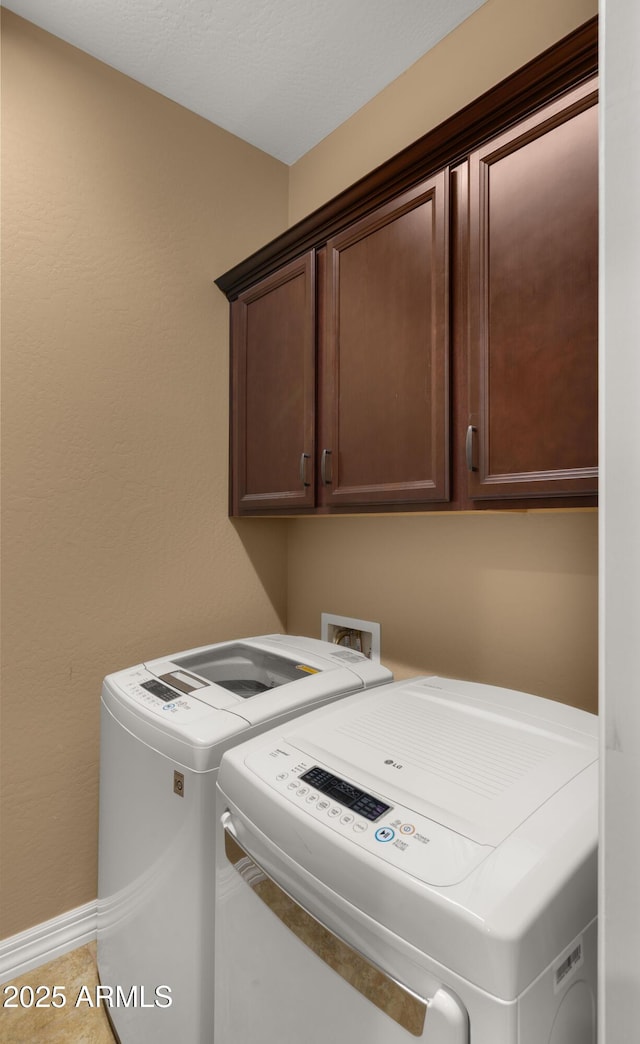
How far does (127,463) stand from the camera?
178 cm

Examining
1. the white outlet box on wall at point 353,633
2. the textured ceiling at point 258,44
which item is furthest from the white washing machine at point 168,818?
A: the textured ceiling at point 258,44

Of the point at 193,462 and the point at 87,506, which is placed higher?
the point at 193,462

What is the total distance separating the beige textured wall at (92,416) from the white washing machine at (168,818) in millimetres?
275

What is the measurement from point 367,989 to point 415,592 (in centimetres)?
113

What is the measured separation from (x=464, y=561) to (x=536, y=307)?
0.74 meters

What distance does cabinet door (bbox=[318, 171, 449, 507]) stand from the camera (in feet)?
4.10

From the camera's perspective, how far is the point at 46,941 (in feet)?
5.21

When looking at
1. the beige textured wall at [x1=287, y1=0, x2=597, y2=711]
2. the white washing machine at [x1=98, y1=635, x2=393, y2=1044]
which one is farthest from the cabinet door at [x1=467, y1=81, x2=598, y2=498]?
the white washing machine at [x1=98, y1=635, x2=393, y2=1044]

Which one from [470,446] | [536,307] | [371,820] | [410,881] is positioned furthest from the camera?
[470,446]

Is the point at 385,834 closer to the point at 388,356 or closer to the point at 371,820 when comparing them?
the point at 371,820

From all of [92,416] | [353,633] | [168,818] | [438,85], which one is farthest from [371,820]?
[438,85]

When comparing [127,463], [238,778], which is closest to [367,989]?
[238,778]

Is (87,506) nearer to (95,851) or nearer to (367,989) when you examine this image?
(95,851)

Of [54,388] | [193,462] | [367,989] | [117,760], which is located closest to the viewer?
[367,989]
